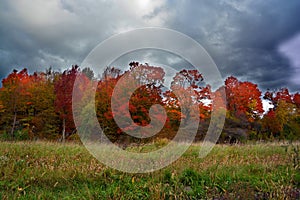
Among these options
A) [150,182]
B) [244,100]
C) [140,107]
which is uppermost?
[244,100]

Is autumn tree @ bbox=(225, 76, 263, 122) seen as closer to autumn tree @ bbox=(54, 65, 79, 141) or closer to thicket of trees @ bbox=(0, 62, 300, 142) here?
thicket of trees @ bbox=(0, 62, 300, 142)

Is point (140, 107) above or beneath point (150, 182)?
above

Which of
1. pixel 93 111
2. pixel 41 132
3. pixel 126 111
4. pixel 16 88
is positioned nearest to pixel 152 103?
pixel 126 111

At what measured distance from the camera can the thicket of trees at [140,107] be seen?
18.4 metres

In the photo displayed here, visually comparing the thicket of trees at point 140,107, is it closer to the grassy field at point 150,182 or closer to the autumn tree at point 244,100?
the autumn tree at point 244,100

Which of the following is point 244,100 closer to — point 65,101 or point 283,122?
point 283,122

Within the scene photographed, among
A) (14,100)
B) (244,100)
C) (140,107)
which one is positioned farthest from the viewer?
(244,100)

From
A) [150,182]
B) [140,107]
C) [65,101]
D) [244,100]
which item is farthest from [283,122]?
[150,182]

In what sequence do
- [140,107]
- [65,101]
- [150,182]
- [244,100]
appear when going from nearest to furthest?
[150,182] < [140,107] < [65,101] < [244,100]

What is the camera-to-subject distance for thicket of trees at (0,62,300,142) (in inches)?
724

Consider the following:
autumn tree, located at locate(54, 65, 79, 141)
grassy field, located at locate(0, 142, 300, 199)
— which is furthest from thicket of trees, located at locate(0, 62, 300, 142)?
grassy field, located at locate(0, 142, 300, 199)

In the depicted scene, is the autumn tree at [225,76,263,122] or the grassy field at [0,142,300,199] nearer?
the grassy field at [0,142,300,199]

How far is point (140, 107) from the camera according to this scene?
18.2 meters

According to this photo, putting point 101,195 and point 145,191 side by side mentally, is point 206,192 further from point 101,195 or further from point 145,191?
point 101,195
